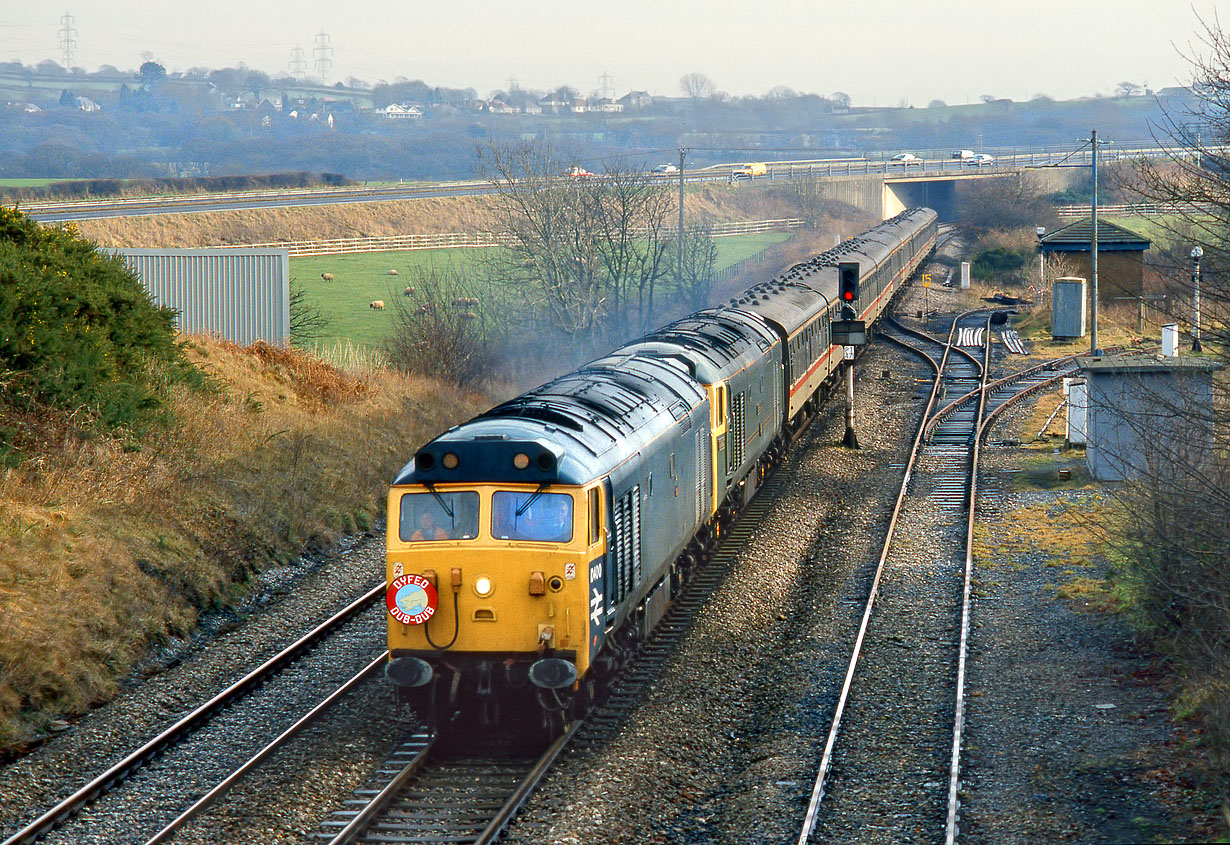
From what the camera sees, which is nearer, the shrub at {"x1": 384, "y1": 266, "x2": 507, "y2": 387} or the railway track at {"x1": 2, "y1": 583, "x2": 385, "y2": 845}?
the railway track at {"x1": 2, "y1": 583, "x2": 385, "y2": 845}

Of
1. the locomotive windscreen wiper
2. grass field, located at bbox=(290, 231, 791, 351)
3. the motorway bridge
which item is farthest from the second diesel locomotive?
the motorway bridge

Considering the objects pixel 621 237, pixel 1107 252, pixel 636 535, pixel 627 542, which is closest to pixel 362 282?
pixel 621 237

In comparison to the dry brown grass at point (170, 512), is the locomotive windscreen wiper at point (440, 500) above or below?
above

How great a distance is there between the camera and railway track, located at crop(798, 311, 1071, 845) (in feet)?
33.9

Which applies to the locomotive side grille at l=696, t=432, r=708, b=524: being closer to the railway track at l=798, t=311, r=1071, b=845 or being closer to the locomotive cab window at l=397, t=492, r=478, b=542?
the railway track at l=798, t=311, r=1071, b=845

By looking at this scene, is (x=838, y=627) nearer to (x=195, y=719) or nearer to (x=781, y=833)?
(x=781, y=833)

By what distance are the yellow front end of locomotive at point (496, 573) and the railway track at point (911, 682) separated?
2.67 metres

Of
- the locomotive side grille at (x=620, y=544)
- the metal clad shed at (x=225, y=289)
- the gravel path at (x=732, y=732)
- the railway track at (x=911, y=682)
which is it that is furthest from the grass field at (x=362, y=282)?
the locomotive side grille at (x=620, y=544)

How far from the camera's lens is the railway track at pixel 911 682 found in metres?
10.3

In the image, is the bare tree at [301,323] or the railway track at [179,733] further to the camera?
the bare tree at [301,323]

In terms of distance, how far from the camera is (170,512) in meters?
18.0

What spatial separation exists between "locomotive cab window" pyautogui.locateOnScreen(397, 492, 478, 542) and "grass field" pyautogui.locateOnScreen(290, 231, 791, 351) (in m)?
26.1

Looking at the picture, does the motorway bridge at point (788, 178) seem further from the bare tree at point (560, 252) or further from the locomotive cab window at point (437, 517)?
the locomotive cab window at point (437, 517)

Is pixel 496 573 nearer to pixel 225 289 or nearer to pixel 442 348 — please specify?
pixel 225 289
